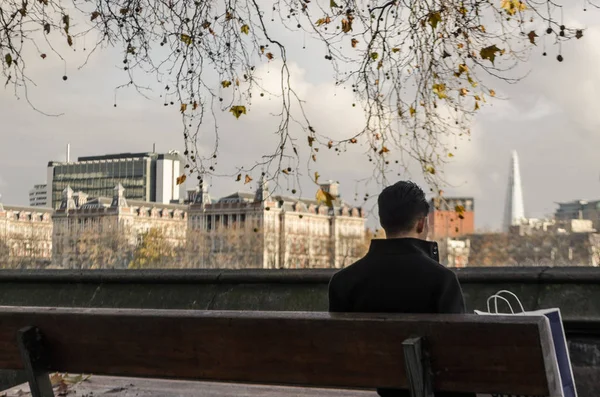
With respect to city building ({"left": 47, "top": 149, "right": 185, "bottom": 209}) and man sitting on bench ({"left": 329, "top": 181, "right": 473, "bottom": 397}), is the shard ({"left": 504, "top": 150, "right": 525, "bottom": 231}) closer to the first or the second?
city building ({"left": 47, "top": 149, "right": 185, "bottom": 209})

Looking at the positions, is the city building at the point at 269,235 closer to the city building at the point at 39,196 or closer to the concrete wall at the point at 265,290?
the city building at the point at 39,196

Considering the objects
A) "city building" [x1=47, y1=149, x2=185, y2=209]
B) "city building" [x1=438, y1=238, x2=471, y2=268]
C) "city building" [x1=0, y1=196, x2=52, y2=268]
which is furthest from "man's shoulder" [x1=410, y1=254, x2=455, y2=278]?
"city building" [x1=47, y1=149, x2=185, y2=209]

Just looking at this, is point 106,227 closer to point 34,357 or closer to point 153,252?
point 153,252

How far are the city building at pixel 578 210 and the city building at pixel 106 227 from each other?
5796cm

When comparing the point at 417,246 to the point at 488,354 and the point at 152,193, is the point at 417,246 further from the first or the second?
the point at 152,193

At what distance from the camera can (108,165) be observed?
15875 centimetres

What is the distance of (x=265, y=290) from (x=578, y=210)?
137 metres

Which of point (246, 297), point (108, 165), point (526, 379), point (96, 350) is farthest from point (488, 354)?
point (108, 165)

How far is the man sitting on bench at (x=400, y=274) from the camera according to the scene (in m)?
2.74

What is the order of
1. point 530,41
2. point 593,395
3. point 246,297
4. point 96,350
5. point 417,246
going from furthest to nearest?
point 530,41
point 246,297
point 593,395
point 96,350
point 417,246

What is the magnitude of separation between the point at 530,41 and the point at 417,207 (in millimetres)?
3944

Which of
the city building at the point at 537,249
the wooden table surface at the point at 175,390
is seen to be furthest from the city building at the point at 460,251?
the wooden table surface at the point at 175,390

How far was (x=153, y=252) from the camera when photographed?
11706 centimetres

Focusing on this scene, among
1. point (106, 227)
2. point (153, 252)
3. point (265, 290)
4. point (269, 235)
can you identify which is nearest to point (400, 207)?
point (265, 290)
